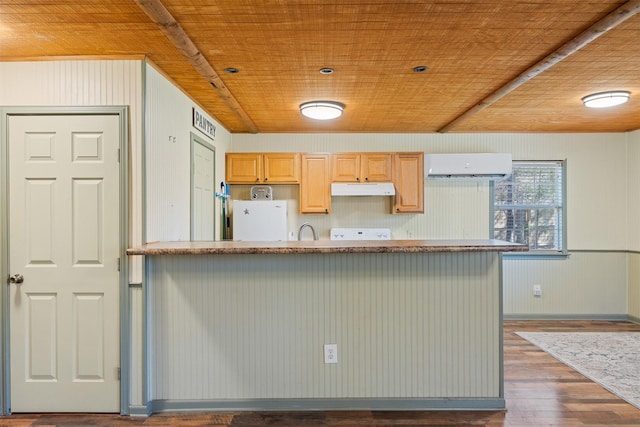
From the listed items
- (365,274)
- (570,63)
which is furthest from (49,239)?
(570,63)

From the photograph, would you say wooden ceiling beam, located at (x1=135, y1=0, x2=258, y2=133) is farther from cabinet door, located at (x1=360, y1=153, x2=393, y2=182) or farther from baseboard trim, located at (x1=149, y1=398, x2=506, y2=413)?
baseboard trim, located at (x1=149, y1=398, x2=506, y2=413)

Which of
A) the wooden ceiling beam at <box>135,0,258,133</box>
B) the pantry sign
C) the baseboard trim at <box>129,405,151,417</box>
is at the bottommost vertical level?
the baseboard trim at <box>129,405,151,417</box>

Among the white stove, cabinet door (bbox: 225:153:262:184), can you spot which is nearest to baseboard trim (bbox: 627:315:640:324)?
the white stove

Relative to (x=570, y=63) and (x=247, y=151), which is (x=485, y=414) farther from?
(x=247, y=151)

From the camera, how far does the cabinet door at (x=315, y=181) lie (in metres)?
4.98

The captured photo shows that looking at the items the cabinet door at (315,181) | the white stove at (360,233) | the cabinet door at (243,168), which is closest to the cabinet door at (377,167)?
the cabinet door at (315,181)

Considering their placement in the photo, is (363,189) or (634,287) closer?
(363,189)

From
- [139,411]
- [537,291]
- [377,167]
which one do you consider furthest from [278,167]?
[537,291]

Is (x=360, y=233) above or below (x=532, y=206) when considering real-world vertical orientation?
below

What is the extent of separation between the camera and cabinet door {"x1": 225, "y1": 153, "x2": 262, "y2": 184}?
16.3 ft

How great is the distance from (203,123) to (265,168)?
1170 mm

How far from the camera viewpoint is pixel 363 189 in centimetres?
488

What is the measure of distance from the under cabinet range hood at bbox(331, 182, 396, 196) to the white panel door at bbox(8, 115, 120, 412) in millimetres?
2697

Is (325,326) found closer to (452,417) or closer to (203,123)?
(452,417)
